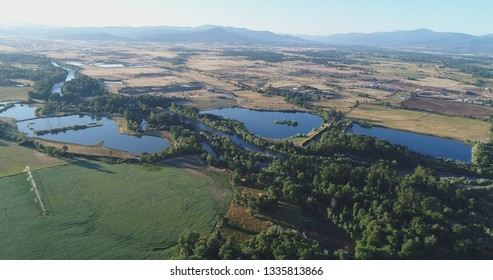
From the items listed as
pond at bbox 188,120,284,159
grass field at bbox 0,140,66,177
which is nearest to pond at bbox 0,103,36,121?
grass field at bbox 0,140,66,177

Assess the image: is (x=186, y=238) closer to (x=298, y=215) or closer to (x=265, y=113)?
(x=298, y=215)

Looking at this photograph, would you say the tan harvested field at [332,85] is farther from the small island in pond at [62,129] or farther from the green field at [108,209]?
the green field at [108,209]

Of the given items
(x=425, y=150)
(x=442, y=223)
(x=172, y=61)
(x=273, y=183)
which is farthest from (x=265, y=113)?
(x=172, y=61)

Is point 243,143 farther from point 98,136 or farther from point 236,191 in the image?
point 98,136

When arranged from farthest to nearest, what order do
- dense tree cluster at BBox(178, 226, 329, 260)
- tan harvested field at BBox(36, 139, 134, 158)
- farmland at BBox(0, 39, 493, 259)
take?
tan harvested field at BBox(36, 139, 134, 158), farmland at BBox(0, 39, 493, 259), dense tree cluster at BBox(178, 226, 329, 260)

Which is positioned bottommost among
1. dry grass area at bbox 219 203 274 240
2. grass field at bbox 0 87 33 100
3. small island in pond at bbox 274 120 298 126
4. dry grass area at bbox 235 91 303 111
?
dry grass area at bbox 219 203 274 240

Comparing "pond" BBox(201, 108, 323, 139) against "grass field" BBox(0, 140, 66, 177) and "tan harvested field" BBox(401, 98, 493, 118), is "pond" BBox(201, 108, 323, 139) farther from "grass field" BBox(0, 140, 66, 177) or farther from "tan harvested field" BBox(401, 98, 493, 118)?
"grass field" BBox(0, 140, 66, 177)
